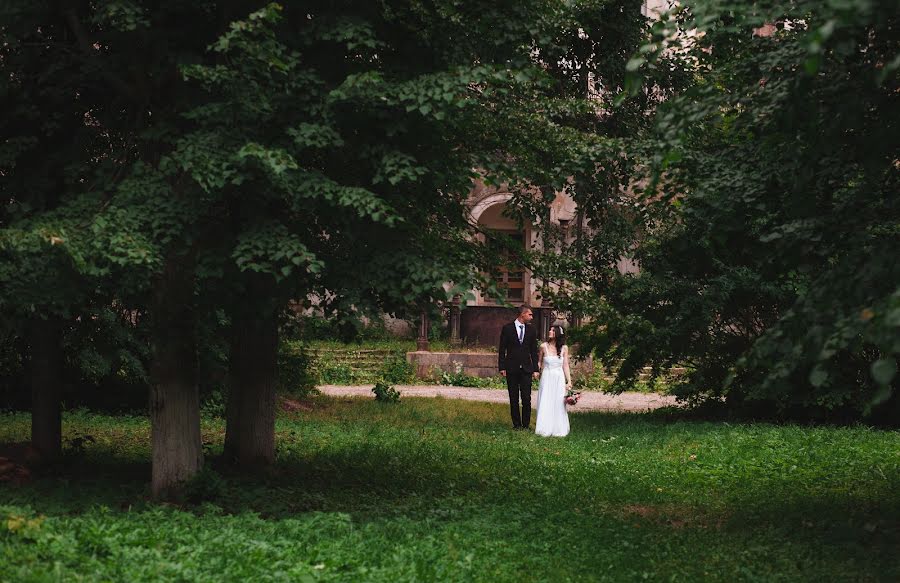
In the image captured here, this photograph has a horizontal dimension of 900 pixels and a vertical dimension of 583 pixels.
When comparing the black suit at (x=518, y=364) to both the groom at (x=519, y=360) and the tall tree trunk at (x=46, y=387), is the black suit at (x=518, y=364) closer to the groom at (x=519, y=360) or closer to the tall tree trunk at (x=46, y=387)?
the groom at (x=519, y=360)

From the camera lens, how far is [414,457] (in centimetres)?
1389

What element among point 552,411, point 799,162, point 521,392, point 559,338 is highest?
point 799,162

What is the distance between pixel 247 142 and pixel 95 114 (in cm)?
280

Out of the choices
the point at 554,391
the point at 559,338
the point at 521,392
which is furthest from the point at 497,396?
the point at 554,391

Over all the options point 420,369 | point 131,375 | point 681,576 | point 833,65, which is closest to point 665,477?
point 681,576

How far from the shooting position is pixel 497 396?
84.4ft

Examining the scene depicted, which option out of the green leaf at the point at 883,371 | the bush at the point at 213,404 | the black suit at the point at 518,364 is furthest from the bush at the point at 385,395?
the green leaf at the point at 883,371

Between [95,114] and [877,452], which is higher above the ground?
[95,114]

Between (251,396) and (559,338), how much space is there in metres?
7.35

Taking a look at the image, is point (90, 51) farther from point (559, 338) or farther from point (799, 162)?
point (559, 338)

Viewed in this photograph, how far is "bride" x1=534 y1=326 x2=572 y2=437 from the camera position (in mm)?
A: 17500

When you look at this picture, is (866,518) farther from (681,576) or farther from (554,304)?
(554,304)

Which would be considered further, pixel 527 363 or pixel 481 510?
pixel 527 363

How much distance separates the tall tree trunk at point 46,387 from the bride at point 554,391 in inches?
308
